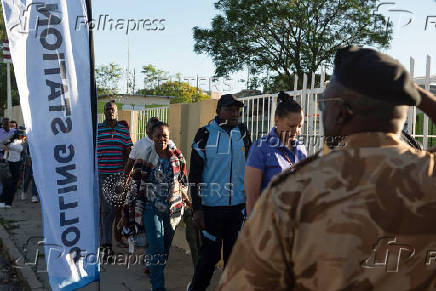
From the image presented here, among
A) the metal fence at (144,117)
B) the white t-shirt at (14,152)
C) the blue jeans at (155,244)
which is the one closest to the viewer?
the blue jeans at (155,244)

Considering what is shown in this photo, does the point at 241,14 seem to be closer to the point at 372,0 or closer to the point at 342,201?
the point at 372,0

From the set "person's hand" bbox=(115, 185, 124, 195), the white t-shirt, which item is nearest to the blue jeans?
"person's hand" bbox=(115, 185, 124, 195)

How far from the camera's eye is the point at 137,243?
17.6 feet

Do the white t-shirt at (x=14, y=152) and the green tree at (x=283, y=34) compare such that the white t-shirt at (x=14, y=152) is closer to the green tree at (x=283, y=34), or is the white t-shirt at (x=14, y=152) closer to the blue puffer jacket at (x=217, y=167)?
the blue puffer jacket at (x=217, y=167)

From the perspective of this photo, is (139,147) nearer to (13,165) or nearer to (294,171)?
(294,171)

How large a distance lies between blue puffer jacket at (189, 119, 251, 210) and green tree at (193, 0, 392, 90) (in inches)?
984

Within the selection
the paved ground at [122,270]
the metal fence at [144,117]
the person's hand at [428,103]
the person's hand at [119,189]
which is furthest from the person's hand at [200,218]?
the metal fence at [144,117]

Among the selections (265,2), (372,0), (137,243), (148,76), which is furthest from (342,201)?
(148,76)

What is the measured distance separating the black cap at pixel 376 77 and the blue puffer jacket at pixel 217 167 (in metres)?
3.04

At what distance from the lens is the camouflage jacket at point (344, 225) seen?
1.18 metres

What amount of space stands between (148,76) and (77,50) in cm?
5586

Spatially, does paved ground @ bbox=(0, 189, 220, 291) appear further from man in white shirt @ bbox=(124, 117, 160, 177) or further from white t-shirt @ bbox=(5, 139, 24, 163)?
white t-shirt @ bbox=(5, 139, 24, 163)

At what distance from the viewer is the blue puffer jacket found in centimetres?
432

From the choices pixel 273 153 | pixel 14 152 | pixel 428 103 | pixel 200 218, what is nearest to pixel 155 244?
pixel 200 218
